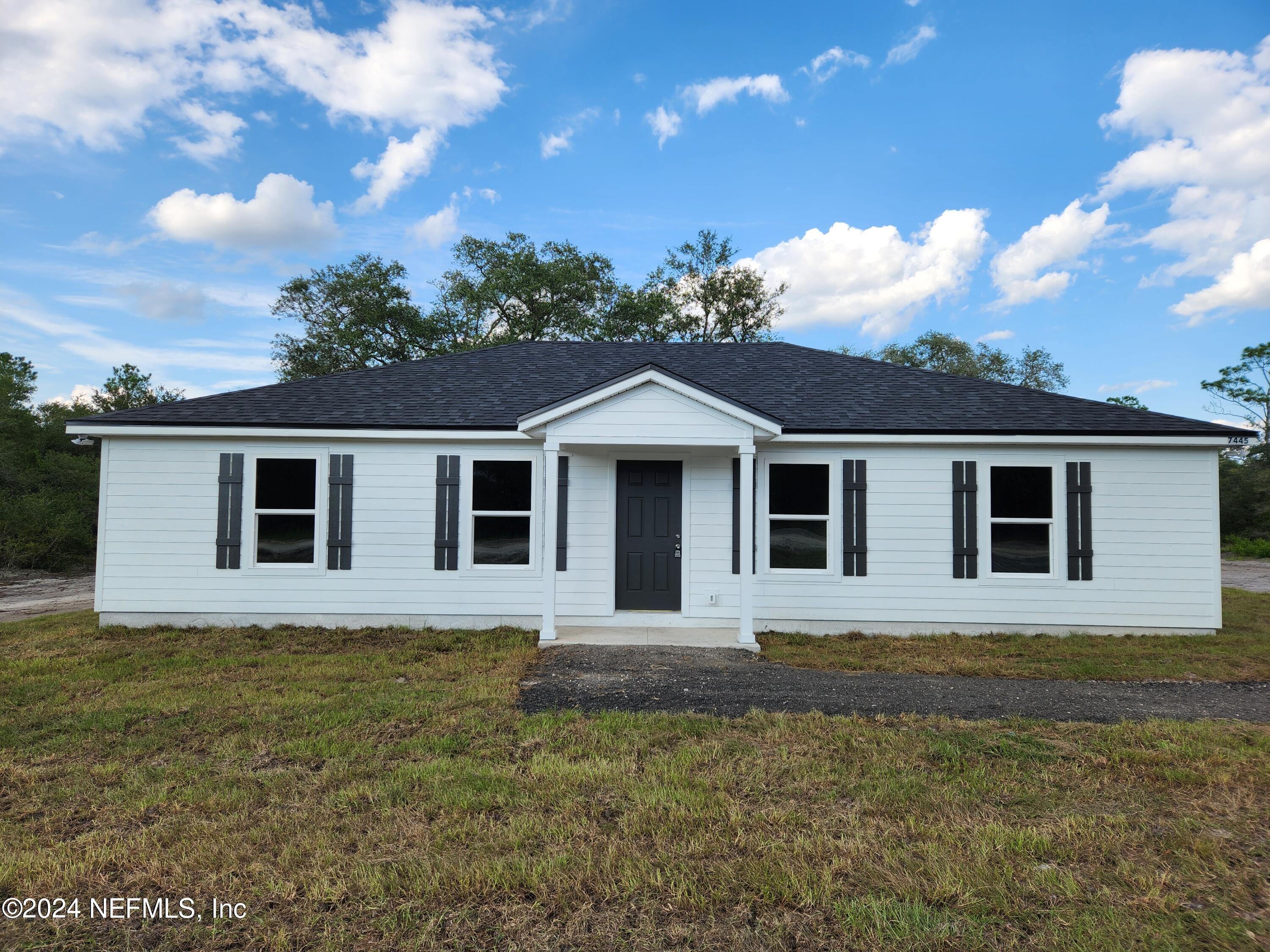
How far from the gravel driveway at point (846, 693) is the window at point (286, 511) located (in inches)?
177

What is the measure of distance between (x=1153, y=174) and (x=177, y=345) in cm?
2672

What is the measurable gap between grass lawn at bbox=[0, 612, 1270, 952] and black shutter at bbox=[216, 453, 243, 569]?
347cm

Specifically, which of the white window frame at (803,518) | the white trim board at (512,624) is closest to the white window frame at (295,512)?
the white trim board at (512,624)

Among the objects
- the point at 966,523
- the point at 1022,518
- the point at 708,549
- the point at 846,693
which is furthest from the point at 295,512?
the point at 1022,518

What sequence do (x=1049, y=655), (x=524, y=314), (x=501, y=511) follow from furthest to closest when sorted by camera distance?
1. (x=524, y=314)
2. (x=501, y=511)
3. (x=1049, y=655)

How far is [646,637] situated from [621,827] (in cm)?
487

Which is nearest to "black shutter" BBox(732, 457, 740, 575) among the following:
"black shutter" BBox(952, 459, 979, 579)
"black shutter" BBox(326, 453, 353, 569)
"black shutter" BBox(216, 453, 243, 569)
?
"black shutter" BBox(952, 459, 979, 579)

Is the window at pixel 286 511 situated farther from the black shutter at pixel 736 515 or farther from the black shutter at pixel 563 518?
Result: the black shutter at pixel 736 515

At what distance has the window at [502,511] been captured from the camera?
9.13 m

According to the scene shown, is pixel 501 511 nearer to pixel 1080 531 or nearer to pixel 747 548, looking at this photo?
pixel 747 548

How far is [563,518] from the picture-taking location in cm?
892

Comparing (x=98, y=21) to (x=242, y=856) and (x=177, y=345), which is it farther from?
(x=242, y=856)

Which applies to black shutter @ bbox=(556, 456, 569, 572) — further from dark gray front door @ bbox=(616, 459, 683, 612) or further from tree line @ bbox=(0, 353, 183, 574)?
tree line @ bbox=(0, 353, 183, 574)

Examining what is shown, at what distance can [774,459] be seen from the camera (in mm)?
9016
